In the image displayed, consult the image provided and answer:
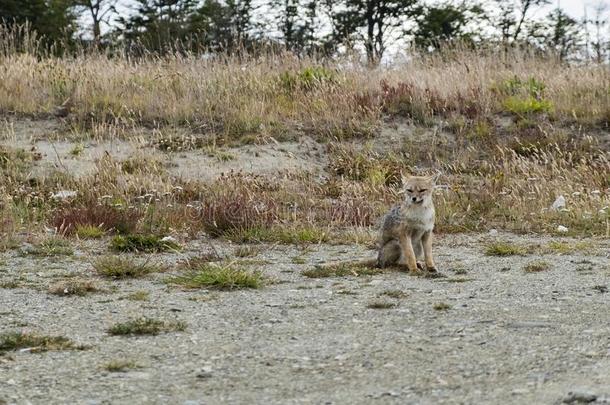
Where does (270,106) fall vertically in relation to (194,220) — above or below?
above

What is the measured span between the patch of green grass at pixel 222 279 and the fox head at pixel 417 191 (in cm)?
172

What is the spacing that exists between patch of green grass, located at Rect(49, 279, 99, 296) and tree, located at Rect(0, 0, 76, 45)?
29.9m

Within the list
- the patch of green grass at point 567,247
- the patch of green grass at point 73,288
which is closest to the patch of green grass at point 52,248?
the patch of green grass at point 73,288

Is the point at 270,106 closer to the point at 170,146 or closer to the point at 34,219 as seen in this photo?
the point at 170,146

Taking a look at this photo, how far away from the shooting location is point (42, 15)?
35.4m

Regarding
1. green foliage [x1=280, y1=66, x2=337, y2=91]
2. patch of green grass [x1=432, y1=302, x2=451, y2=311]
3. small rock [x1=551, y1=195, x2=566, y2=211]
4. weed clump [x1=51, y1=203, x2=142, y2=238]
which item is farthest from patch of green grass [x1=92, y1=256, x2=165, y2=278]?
green foliage [x1=280, y1=66, x2=337, y2=91]

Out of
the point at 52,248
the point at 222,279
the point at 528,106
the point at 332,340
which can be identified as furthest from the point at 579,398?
the point at 528,106

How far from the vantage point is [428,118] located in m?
15.9

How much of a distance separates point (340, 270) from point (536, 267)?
72.6 inches

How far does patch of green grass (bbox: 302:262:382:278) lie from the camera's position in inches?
281

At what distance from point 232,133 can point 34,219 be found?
5.35m

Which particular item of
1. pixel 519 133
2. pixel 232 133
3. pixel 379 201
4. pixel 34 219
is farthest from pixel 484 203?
pixel 34 219

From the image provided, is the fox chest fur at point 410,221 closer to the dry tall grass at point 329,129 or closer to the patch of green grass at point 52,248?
the dry tall grass at point 329,129

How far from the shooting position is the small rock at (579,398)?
3.39 metres
